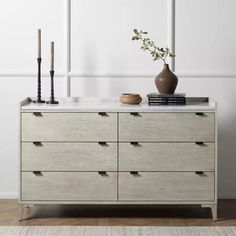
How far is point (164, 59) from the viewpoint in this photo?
5066 millimetres

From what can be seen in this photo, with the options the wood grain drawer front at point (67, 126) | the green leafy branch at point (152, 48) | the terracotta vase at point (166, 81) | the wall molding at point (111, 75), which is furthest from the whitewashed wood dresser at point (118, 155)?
the wall molding at point (111, 75)

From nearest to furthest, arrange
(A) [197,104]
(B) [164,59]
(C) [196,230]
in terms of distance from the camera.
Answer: (C) [196,230] < (A) [197,104] < (B) [164,59]

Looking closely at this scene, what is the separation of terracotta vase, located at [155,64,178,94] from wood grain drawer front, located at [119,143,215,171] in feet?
1.34

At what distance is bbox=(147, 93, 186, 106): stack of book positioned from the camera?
466 cm

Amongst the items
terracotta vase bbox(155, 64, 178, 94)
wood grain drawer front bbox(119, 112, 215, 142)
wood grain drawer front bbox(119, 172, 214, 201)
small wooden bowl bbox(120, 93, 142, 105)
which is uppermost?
terracotta vase bbox(155, 64, 178, 94)

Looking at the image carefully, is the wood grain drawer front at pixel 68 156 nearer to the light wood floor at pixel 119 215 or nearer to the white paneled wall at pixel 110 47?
the light wood floor at pixel 119 215

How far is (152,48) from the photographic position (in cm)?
511

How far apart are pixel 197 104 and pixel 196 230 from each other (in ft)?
2.83

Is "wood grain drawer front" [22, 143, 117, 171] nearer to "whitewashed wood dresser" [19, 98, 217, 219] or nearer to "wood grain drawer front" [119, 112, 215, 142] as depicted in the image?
"whitewashed wood dresser" [19, 98, 217, 219]

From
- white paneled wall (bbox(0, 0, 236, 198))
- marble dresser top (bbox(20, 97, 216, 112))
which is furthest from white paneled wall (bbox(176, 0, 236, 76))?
marble dresser top (bbox(20, 97, 216, 112))

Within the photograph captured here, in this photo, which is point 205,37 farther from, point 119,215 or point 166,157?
point 119,215

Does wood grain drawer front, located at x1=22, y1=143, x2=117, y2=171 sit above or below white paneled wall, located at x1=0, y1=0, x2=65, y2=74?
below

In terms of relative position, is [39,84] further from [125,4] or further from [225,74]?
[225,74]

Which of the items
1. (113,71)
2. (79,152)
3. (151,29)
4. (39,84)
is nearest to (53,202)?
(79,152)
